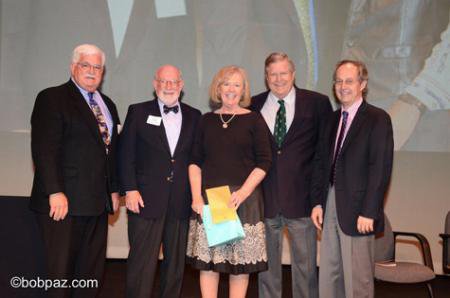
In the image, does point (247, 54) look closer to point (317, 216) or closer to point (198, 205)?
point (317, 216)

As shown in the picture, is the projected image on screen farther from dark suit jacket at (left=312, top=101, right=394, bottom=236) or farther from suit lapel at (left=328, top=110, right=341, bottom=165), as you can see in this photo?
dark suit jacket at (left=312, top=101, right=394, bottom=236)

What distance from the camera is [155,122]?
10.2 feet

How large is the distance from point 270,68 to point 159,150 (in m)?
0.92

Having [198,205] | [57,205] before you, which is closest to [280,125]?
[198,205]

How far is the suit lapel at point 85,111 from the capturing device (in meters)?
2.84

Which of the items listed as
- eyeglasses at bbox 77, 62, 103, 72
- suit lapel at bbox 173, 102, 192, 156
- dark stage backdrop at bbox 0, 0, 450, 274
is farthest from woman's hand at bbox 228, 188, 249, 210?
dark stage backdrop at bbox 0, 0, 450, 274

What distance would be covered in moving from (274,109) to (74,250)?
1.58m

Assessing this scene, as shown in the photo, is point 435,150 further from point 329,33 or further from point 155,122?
point 155,122

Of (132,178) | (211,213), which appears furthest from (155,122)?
(211,213)

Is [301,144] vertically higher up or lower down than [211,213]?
higher up

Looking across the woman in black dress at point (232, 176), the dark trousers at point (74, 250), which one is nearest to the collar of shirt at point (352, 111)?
the woman in black dress at point (232, 176)

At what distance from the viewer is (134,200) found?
3.04m

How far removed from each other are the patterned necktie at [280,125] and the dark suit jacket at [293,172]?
3cm

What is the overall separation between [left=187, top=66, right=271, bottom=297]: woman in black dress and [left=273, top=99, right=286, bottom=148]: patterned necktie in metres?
0.16
